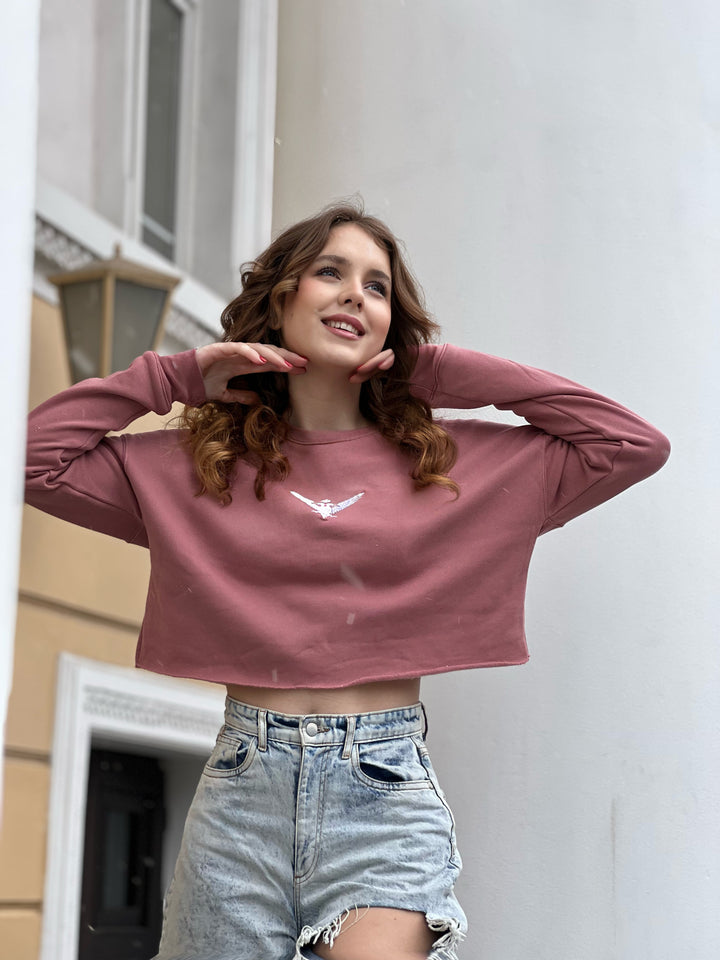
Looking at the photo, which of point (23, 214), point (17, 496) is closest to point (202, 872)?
point (17, 496)

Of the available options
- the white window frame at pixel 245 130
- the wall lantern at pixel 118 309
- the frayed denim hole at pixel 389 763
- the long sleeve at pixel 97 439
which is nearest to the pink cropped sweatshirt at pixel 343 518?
the long sleeve at pixel 97 439

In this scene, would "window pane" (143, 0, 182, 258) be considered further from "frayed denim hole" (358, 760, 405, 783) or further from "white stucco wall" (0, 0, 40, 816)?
"white stucco wall" (0, 0, 40, 816)

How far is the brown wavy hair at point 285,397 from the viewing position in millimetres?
2395

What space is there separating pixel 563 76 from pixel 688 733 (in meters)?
1.29

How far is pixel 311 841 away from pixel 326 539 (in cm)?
46

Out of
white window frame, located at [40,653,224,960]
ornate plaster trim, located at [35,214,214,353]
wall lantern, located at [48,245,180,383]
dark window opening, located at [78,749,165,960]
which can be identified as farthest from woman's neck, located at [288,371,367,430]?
dark window opening, located at [78,749,165,960]

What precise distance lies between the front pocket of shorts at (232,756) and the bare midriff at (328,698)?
60 mm

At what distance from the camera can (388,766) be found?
2.16 m

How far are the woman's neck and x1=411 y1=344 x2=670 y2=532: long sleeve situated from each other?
13 centimetres

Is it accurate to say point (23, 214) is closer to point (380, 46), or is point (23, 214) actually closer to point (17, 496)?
point (17, 496)

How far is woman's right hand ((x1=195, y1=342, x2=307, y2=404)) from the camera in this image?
2.39 meters

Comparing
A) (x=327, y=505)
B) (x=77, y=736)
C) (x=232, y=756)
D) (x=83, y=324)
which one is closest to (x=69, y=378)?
(x=83, y=324)

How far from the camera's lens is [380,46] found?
10.0ft

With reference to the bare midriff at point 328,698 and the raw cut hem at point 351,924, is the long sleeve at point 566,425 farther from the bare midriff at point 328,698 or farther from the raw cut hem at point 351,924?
the raw cut hem at point 351,924
